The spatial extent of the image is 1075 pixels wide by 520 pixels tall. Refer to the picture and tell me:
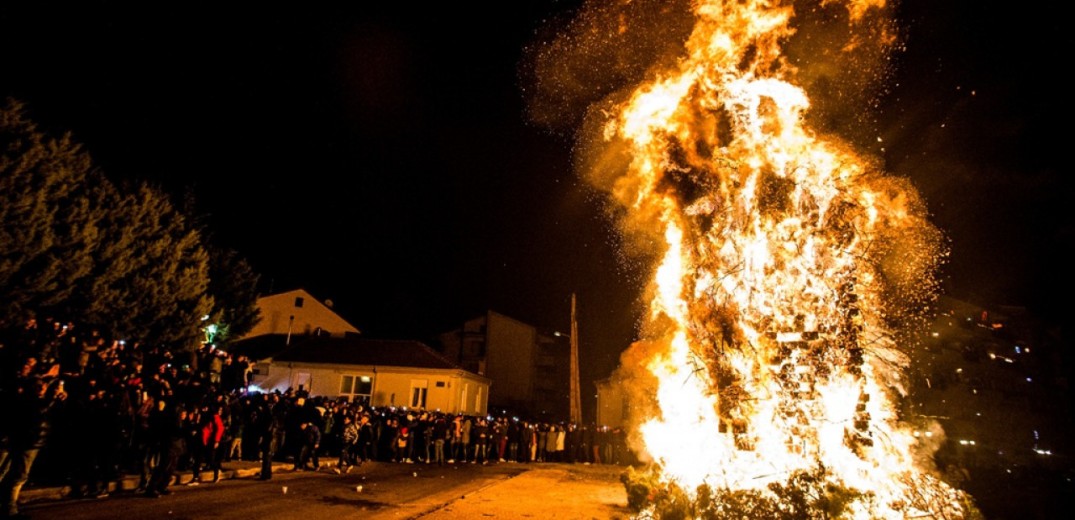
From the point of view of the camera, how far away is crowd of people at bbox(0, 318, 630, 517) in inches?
310

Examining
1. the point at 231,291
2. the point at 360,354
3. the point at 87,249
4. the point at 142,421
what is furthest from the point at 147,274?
the point at 360,354

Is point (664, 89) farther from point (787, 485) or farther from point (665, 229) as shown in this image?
point (787, 485)

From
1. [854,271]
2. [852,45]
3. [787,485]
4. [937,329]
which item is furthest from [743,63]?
[937,329]

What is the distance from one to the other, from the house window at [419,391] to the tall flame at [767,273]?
73.6 feet

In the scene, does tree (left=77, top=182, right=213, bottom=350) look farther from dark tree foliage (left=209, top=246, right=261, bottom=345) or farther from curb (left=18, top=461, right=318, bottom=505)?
curb (left=18, top=461, right=318, bottom=505)

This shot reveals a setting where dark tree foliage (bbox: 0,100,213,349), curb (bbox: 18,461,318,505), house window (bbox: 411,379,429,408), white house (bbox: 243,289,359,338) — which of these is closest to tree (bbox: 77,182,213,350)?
dark tree foliage (bbox: 0,100,213,349)

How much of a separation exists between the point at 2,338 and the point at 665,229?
13.5 metres

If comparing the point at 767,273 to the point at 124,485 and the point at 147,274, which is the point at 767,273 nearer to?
the point at 124,485

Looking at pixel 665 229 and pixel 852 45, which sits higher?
pixel 852 45

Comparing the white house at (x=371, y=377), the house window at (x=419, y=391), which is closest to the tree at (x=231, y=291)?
the white house at (x=371, y=377)

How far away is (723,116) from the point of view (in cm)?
Result: 1145

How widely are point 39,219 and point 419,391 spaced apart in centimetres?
2035

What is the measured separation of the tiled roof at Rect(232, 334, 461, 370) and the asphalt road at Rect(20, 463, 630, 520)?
15947 millimetres

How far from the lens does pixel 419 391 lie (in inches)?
1291
